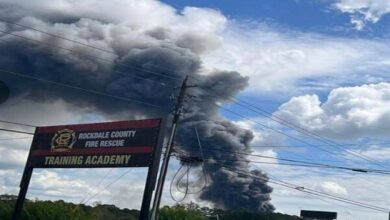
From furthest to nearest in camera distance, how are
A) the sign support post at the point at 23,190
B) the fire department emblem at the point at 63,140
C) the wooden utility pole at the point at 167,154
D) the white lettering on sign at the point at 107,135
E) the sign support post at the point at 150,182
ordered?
1. the sign support post at the point at 23,190
2. the fire department emblem at the point at 63,140
3. the white lettering on sign at the point at 107,135
4. the wooden utility pole at the point at 167,154
5. the sign support post at the point at 150,182

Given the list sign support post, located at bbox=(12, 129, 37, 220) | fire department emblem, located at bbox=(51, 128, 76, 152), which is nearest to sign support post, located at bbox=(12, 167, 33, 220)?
sign support post, located at bbox=(12, 129, 37, 220)

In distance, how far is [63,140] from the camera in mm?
30875

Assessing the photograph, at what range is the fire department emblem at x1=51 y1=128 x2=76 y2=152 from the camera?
99.6 feet

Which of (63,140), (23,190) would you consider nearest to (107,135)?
(63,140)

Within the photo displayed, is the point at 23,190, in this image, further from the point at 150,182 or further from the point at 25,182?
the point at 150,182

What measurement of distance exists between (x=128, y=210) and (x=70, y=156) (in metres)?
81.7

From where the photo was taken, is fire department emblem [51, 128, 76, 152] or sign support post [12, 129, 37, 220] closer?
fire department emblem [51, 128, 76, 152]

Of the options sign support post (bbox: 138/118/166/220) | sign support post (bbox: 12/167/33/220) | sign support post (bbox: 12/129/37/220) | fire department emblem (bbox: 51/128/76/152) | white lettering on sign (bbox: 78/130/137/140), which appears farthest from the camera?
sign support post (bbox: 12/129/37/220)

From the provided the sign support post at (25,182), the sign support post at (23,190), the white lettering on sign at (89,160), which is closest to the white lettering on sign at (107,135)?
the white lettering on sign at (89,160)

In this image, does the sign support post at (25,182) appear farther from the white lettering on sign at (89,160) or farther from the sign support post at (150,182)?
the sign support post at (150,182)

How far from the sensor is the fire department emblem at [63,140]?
30.4 meters

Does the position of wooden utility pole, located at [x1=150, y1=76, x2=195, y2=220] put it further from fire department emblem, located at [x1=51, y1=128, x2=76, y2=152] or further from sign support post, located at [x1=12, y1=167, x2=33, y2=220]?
sign support post, located at [x1=12, y1=167, x2=33, y2=220]

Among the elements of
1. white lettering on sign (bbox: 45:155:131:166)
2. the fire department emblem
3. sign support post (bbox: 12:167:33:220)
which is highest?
the fire department emblem

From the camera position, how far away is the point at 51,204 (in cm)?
6338
